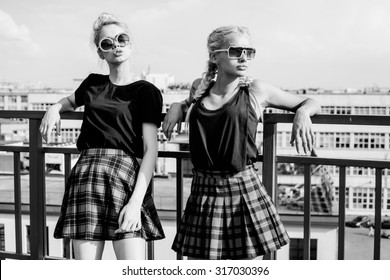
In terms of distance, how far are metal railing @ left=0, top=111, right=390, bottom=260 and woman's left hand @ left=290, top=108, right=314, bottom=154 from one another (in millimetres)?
188

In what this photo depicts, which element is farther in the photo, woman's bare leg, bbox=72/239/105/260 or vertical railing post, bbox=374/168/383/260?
vertical railing post, bbox=374/168/383/260

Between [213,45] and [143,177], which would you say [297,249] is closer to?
[143,177]

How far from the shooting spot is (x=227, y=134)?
211cm

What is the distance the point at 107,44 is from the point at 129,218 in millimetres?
765

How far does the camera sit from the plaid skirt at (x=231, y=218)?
2.18m

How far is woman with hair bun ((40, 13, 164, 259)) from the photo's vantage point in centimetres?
229

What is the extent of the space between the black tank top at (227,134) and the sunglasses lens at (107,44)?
19.4 inches

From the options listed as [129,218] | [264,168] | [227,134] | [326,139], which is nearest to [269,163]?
[264,168]

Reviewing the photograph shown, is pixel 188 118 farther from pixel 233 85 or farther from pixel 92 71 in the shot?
pixel 92 71

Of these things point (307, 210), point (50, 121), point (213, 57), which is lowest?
point (307, 210)

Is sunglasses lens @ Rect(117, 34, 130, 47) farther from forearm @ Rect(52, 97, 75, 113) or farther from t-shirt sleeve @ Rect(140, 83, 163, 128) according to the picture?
forearm @ Rect(52, 97, 75, 113)

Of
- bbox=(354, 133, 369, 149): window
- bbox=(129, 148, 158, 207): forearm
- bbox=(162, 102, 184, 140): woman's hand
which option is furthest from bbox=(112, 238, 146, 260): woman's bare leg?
bbox=(354, 133, 369, 149): window

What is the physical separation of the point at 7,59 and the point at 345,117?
84002mm
